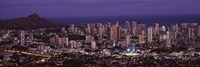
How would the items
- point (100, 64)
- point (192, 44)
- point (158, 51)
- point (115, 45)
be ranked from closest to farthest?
point (100, 64) < point (158, 51) < point (192, 44) < point (115, 45)

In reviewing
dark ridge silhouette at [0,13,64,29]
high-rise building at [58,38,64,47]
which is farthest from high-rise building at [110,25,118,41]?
dark ridge silhouette at [0,13,64,29]

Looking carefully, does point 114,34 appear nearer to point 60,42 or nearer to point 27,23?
point 60,42

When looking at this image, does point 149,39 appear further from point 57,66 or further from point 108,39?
point 57,66

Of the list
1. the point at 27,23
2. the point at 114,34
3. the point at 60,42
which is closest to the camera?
the point at 60,42

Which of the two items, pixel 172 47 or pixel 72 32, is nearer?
pixel 172 47

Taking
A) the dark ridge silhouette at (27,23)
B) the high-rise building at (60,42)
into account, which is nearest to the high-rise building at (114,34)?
the high-rise building at (60,42)

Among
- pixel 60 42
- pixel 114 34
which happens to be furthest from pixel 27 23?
pixel 60 42

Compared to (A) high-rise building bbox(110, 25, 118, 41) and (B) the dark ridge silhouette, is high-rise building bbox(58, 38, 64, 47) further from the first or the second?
(B) the dark ridge silhouette

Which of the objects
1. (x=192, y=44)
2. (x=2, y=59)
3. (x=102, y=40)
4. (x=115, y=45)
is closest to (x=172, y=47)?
(x=192, y=44)
